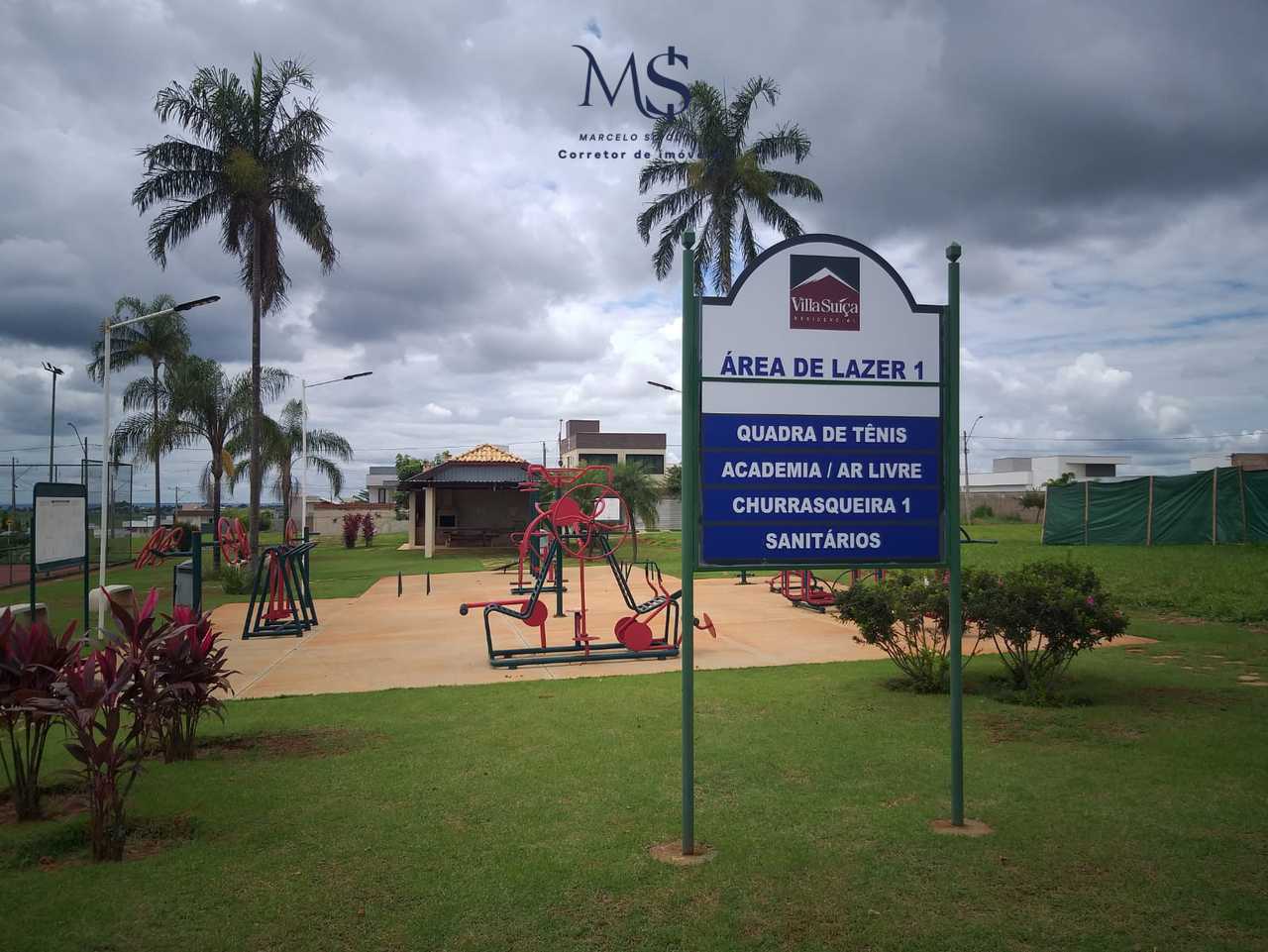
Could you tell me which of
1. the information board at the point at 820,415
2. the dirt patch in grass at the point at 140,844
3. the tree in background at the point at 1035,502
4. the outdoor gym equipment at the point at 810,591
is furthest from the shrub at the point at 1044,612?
the tree in background at the point at 1035,502

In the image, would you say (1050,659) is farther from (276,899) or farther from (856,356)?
(276,899)

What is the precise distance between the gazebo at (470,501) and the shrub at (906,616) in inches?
982

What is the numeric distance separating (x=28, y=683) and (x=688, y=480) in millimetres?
3540

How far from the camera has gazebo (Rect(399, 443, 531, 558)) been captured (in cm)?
3359

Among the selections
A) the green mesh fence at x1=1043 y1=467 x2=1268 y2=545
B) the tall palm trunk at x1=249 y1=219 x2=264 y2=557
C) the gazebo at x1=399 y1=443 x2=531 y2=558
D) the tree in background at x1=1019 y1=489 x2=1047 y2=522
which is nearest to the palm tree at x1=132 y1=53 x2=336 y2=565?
the tall palm trunk at x1=249 y1=219 x2=264 y2=557

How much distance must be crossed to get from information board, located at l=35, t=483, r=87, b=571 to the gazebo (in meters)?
20.4

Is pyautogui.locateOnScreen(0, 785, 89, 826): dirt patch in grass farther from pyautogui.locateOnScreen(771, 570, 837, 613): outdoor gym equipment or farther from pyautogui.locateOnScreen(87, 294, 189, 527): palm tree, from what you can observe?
pyautogui.locateOnScreen(87, 294, 189, 527): palm tree

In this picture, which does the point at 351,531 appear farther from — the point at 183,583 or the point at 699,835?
the point at 699,835

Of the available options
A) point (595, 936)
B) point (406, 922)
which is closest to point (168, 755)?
point (406, 922)

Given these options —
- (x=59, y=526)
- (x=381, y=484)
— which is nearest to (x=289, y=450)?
(x=59, y=526)

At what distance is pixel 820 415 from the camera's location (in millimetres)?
4773

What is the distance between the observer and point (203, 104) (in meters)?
21.9

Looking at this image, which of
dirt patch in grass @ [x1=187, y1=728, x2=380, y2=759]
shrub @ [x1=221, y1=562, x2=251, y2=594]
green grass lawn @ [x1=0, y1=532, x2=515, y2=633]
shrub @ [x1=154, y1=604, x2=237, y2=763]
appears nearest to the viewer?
shrub @ [x1=154, y1=604, x2=237, y2=763]

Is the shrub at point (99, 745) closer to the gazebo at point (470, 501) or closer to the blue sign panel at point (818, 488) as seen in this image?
the blue sign panel at point (818, 488)
